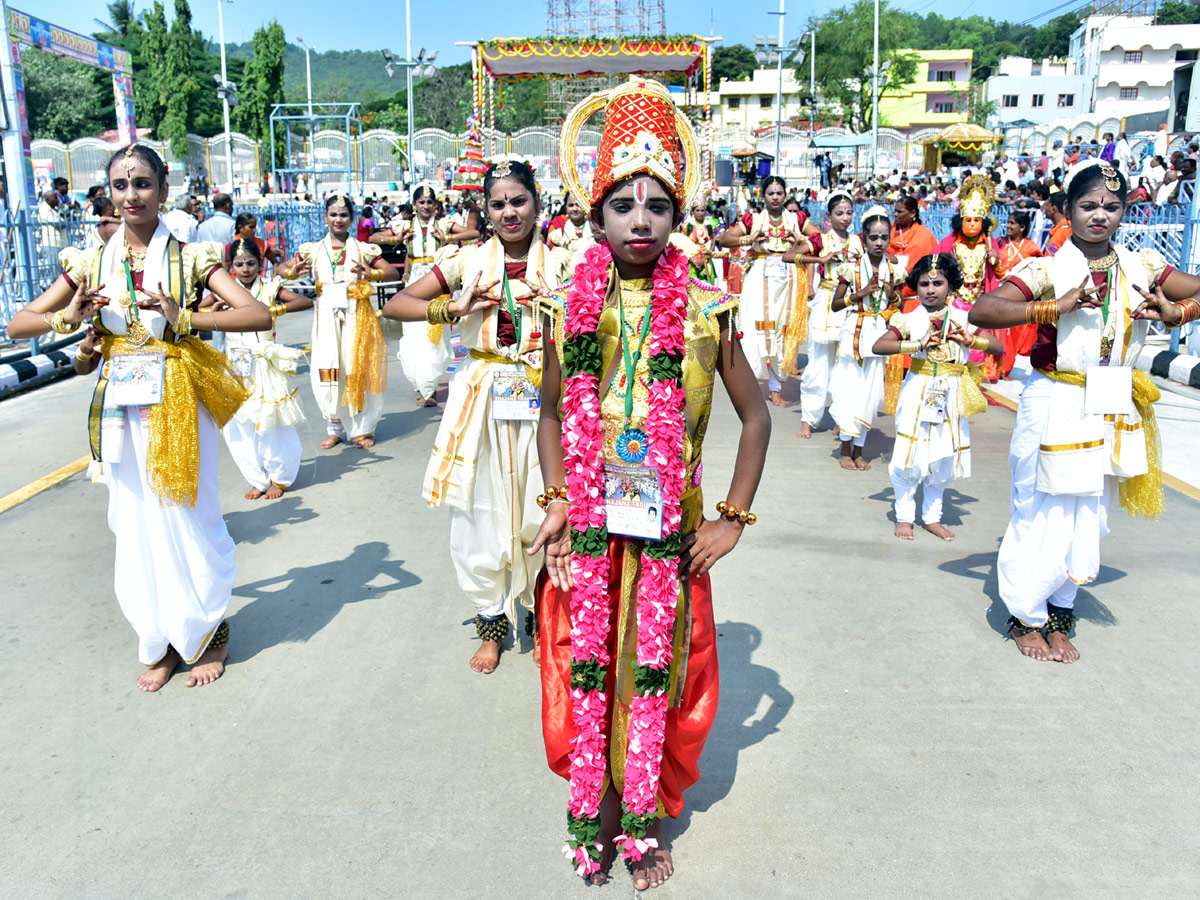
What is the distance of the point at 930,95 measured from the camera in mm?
→ 78312

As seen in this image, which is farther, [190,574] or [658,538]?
[190,574]

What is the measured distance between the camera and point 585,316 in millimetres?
2801

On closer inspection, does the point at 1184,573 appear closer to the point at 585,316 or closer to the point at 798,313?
the point at 585,316

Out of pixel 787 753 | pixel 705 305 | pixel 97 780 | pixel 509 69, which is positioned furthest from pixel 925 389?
pixel 509 69

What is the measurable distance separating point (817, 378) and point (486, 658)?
17.1 ft

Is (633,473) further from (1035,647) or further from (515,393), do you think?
(1035,647)

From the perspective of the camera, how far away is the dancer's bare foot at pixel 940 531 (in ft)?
20.1

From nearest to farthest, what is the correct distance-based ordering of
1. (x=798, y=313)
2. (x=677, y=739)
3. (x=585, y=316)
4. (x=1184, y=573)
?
(x=585, y=316) < (x=677, y=739) < (x=1184, y=573) < (x=798, y=313)

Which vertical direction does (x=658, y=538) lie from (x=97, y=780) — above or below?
above

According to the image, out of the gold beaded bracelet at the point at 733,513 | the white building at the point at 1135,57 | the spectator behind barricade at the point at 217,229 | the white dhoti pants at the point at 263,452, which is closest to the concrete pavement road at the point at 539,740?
the white dhoti pants at the point at 263,452

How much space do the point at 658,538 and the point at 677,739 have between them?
0.70 metres

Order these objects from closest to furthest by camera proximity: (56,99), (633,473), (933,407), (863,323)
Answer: (633,473) → (933,407) → (863,323) → (56,99)

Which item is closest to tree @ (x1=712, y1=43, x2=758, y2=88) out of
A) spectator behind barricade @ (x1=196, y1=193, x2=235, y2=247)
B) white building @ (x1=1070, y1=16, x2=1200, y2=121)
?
white building @ (x1=1070, y1=16, x2=1200, y2=121)

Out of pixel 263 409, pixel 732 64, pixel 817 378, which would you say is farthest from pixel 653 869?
pixel 732 64
